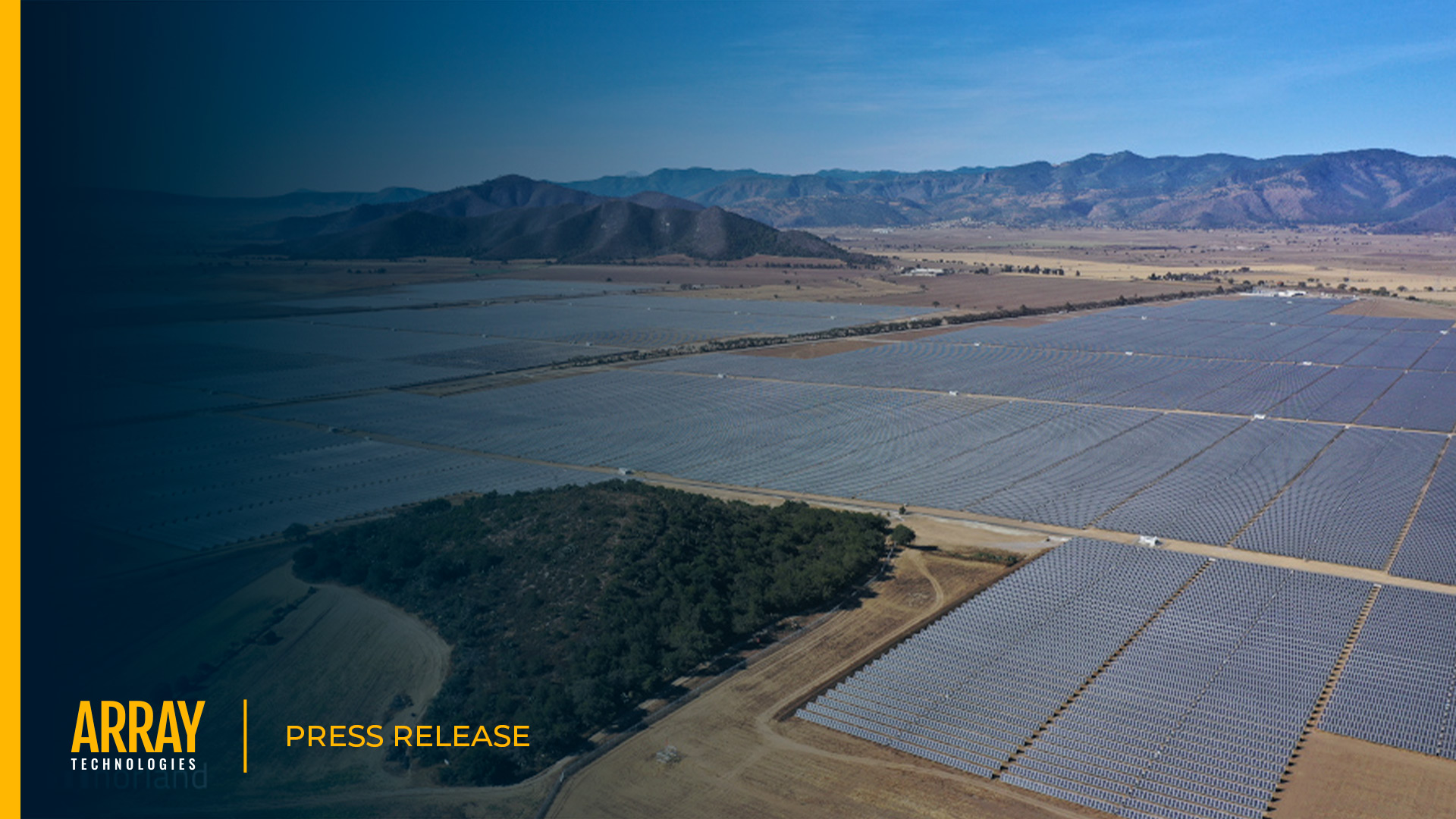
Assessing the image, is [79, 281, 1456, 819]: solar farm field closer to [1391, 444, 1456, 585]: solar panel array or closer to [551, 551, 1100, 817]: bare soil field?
[1391, 444, 1456, 585]: solar panel array

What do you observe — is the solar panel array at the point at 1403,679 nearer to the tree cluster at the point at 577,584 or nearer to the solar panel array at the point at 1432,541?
the solar panel array at the point at 1432,541

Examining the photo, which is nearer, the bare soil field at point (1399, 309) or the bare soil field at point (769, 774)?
the bare soil field at point (769, 774)

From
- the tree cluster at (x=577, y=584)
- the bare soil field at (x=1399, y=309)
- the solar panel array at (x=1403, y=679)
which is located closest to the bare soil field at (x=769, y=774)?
the tree cluster at (x=577, y=584)

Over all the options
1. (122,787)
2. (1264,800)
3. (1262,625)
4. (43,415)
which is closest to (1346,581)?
(1262,625)

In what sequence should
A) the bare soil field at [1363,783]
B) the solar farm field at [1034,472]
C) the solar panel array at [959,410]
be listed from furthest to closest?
the solar panel array at [959,410]
the solar farm field at [1034,472]
the bare soil field at [1363,783]

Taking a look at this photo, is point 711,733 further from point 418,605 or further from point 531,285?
point 531,285

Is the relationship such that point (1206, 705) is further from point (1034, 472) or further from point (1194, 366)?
point (1194, 366)

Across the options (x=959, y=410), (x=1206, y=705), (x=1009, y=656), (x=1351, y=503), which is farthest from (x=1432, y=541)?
(x=959, y=410)
